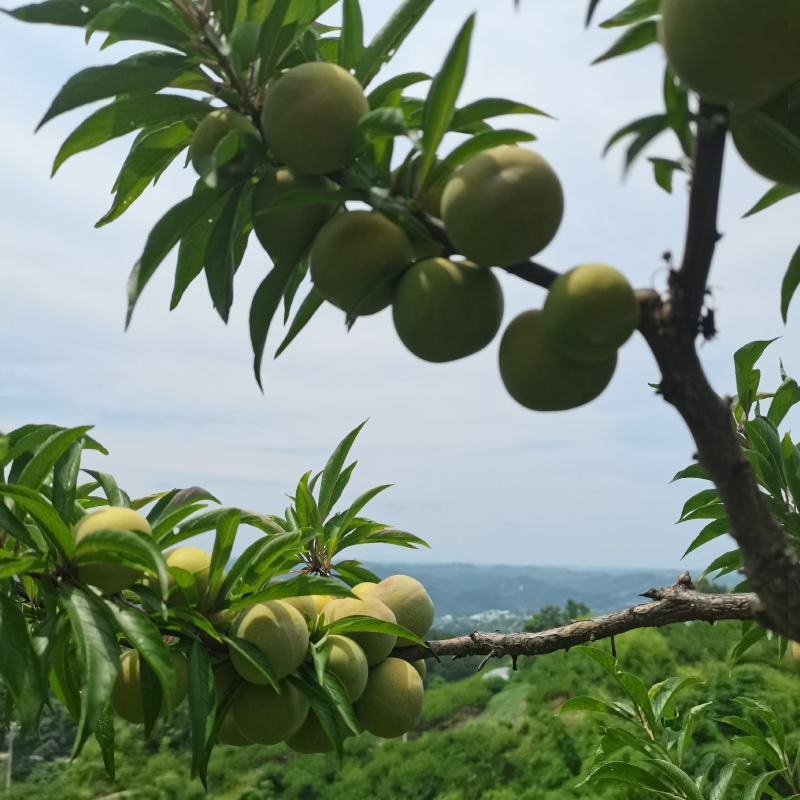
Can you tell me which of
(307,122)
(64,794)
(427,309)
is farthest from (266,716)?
(64,794)

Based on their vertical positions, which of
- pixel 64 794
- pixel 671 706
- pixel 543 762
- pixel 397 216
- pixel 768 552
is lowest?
pixel 64 794

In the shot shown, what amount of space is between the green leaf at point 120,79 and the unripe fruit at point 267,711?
0.77 meters

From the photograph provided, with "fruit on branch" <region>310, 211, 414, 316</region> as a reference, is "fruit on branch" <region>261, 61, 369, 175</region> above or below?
above

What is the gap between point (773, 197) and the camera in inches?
32.4

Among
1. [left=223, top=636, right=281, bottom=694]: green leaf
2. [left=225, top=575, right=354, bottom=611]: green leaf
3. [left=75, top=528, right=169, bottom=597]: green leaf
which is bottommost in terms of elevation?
[left=223, top=636, right=281, bottom=694]: green leaf

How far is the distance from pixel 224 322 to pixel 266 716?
0.57 meters

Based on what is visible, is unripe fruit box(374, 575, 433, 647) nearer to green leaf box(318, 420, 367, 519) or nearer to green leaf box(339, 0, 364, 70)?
green leaf box(318, 420, 367, 519)

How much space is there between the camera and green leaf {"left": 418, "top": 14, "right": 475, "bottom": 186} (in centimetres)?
67

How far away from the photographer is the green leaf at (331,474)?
1.50 metres

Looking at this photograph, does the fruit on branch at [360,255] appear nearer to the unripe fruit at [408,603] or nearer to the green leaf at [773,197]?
the green leaf at [773,197]

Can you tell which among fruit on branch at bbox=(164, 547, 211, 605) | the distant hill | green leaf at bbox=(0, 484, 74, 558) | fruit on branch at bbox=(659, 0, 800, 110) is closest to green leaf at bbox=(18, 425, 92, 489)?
green leaf at bbox=(0, 484, 74, 558)

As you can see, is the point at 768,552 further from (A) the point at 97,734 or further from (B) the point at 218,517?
(A) the point at 97,734

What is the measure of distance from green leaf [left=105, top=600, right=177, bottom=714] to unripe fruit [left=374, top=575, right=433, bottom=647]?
547 mm

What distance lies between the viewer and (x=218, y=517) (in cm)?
101
